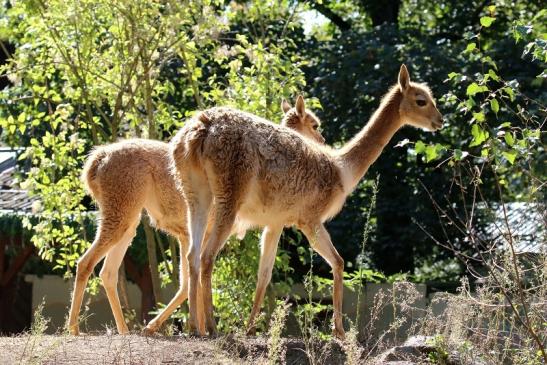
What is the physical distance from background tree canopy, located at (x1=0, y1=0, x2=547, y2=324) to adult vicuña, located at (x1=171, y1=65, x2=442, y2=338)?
104 cm

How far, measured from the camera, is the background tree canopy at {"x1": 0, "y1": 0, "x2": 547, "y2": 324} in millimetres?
10628

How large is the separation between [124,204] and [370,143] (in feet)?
7.33

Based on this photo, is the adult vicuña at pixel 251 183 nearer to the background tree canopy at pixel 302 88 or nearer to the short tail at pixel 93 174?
the background tree canopy at pixel 302 88

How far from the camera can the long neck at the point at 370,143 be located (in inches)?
352

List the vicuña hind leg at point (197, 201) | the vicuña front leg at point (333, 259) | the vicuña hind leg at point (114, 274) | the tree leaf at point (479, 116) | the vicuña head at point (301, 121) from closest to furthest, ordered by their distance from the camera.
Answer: the tree leaf at point (479, 116) → the vicuña hind leg at point (197, 201) → the vicuña front leg at point (333, 259) → the vicuña hind leg at point (114, 274) → the vicuña head at point (301, 121)

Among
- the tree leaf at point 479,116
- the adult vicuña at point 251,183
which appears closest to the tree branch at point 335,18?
the adult vicuña at point 251,183

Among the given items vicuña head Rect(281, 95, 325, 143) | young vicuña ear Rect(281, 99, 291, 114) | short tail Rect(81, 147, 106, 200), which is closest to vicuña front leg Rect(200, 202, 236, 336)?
short tail Rect(81, 147, 106, 200)

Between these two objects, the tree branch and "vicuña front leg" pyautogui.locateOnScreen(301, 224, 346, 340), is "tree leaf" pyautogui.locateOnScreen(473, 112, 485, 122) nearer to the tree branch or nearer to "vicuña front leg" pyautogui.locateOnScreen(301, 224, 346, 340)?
"vicuña front leg" pyautogui.locateOnScreen(301, 224, 346, 340)

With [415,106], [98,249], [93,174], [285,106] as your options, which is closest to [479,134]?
[415,106]

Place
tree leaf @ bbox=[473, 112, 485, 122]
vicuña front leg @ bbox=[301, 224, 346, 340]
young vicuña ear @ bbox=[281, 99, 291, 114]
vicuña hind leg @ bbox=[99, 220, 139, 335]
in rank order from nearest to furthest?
tree leaf @ bbox=[473, 112, 485, 122] → vicuña front leg @ bbox=[301, 224, 346, 340] → vicuña hind leg @ bbox=[99, 220, 139, 335] → young vicuña ear @ bbox=[281, 99, 291, 114]

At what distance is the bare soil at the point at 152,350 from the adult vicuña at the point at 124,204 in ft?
4.77

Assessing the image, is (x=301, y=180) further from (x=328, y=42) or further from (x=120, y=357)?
(x=328, y=42)

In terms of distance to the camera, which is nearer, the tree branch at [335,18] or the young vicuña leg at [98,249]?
the young vicuña leg at [98,249]

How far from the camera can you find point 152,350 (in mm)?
6723
